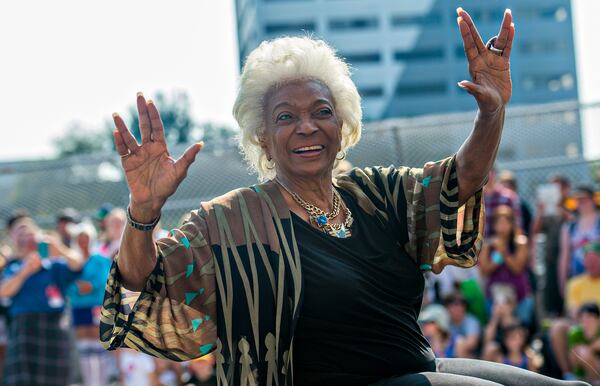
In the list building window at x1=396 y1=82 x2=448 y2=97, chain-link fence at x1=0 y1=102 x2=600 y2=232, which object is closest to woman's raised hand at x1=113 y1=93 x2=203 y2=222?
chain-link fence at x1=0 y1=102 x2=600 y2=232

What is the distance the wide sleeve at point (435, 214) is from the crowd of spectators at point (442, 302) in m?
4.44

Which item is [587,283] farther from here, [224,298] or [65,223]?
[224,298]

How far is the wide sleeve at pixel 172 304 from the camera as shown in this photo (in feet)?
10.9

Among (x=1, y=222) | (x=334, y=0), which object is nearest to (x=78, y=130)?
(x=334, y=0)

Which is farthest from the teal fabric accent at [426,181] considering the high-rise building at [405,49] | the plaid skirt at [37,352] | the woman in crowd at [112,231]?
the high-rise building at [405,49]

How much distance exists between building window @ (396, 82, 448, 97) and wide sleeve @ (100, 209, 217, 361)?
167 feet

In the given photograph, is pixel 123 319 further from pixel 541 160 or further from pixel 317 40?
pixel 541 160

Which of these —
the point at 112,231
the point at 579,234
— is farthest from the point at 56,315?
the point at 579,234

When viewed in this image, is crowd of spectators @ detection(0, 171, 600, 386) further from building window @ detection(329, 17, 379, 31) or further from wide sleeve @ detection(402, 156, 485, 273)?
building window @ detection(329, 17, 379, 31)

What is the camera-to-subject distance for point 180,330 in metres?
3.43

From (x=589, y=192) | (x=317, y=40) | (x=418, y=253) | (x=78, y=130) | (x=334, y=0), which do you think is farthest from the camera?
(x=78, y=130)

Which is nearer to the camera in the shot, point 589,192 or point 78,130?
point 589,192

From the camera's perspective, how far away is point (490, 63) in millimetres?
3535

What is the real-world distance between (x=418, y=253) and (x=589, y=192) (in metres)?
5.24
